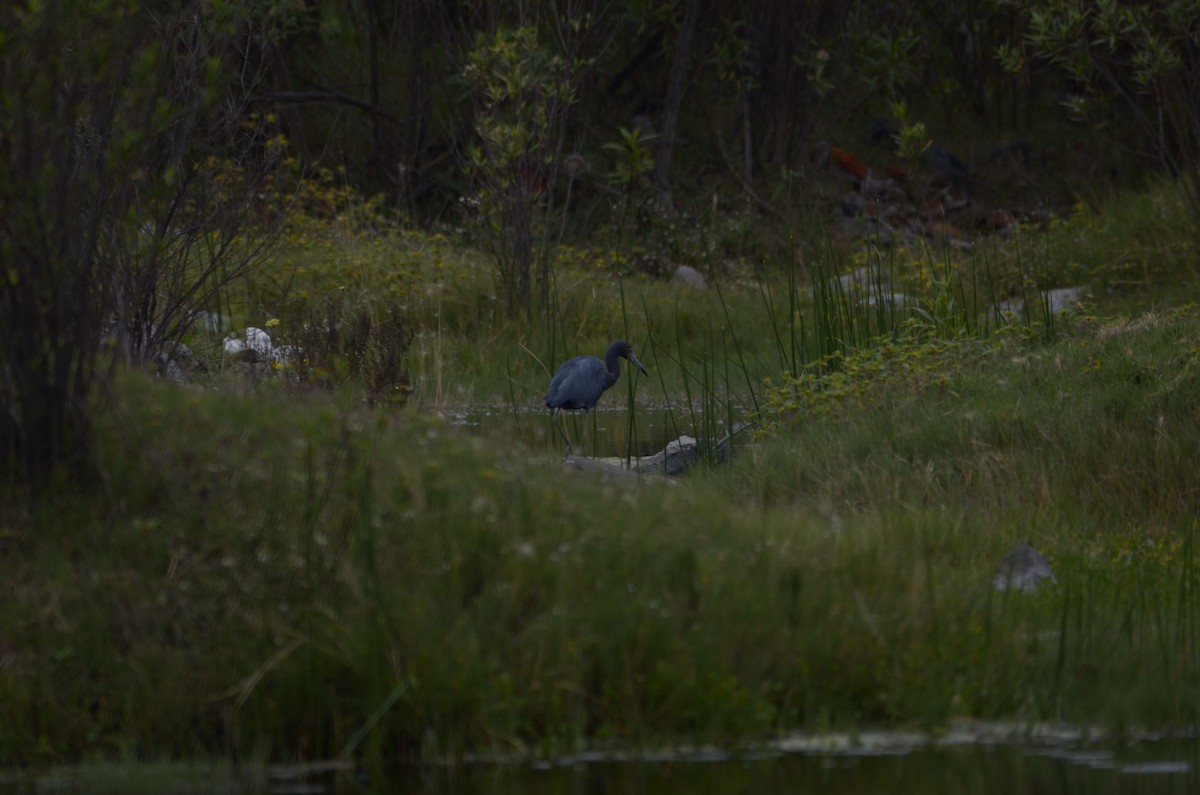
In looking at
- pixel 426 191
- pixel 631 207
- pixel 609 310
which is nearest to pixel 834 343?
pixel 609 310

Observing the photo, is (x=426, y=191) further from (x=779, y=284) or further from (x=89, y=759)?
(x=89, y=759)

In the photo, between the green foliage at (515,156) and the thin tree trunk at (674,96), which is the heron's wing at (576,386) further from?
the thin tree trunk at (674,96)

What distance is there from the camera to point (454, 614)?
169 inches

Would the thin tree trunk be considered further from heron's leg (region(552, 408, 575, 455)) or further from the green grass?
the green grass

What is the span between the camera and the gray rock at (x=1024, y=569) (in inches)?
214

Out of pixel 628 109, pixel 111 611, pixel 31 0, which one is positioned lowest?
pixel 111 611

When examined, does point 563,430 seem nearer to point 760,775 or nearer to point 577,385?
point 577,385

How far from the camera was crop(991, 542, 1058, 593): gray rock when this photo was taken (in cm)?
545

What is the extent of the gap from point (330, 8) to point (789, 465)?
1173cm

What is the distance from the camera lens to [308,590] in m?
4.33

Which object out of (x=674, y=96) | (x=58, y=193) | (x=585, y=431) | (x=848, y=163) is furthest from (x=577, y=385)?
(x=848, y=163)

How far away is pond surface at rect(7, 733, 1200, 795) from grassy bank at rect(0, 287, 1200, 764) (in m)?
0.10

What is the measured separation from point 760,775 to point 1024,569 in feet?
6.27

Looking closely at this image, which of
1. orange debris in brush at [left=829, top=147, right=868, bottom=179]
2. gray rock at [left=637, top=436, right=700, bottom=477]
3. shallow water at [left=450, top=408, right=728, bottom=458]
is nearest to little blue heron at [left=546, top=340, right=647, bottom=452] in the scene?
shallow water at [left=450, top=408, right=728, bottom=458]
